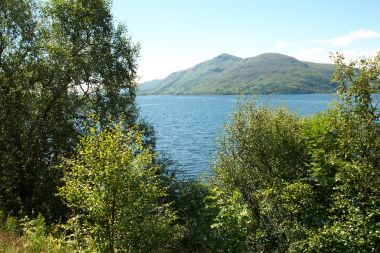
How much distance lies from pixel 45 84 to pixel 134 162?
22.4 m

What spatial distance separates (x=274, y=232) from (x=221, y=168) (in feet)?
35.6

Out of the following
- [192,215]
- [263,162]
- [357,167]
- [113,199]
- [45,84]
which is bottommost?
[192,215]

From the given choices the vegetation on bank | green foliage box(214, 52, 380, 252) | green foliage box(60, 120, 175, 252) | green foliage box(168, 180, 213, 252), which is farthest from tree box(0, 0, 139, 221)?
green foliage box(60, 120, 175, 252)

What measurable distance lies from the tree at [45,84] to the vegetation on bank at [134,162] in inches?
4.6

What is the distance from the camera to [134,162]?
1659 centimetres

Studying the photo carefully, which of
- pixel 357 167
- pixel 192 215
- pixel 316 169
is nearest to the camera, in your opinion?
pixel 357 167

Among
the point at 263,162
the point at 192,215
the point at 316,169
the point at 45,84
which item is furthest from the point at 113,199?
the point at 192,215

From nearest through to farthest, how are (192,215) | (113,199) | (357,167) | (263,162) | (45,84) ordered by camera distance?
1. (113,199)
2. (357,167)
3. (45,84)
4. (263,162)
5. (192,215)

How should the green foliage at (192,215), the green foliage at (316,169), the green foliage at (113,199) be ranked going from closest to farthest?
1. the green foliage at (113,199)
2. the green foliage at (316,169)
3. the green foliage at (192,215)

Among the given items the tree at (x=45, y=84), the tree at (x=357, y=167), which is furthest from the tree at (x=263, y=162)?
the tree at (x=45, y=84)

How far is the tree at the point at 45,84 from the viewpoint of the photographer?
32250 millimetres

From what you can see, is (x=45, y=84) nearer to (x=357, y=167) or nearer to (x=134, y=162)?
(x=134, y=162)

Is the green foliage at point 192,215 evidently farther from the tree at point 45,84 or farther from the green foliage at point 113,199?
the green foliage at point 113,199

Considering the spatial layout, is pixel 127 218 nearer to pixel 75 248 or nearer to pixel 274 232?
pixel 75 248
